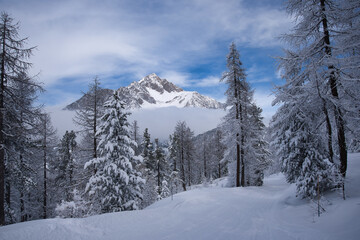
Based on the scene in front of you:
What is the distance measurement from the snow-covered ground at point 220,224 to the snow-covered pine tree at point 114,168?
3223mm

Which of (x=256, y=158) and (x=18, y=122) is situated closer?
(x=18, y=122)

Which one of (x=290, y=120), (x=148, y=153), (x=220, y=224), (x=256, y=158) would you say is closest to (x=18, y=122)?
(x=220, y=224)

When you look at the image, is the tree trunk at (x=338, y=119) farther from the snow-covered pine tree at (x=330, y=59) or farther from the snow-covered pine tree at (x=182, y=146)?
the snow-covered pine tree at (x=182, y=146)

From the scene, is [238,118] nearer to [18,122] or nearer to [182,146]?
[182,146]

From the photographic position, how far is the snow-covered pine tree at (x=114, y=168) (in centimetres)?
Result: 1197

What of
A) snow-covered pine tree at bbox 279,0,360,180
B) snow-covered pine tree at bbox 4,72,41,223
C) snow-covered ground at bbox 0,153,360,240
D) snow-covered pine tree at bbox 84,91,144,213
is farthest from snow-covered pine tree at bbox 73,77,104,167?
snow-covered pine tree at bbox 279,0,360,180

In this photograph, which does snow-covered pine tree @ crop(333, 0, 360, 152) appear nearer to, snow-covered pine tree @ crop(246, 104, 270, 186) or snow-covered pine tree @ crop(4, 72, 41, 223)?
snow-covered pine tree @ crop(246, 104, 270, 186)

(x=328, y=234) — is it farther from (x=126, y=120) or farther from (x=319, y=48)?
(x=126, y=120)

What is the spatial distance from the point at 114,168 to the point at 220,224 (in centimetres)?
755

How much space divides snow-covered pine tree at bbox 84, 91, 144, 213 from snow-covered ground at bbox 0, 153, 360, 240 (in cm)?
322

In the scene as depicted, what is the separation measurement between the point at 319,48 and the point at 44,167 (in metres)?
24.7

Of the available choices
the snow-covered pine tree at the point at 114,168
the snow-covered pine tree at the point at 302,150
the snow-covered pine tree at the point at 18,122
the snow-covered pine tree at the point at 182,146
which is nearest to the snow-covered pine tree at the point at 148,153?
the snow-covered pine tree at the point at 182,146

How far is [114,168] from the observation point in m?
12.0

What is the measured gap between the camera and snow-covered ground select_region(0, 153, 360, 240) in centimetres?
595
